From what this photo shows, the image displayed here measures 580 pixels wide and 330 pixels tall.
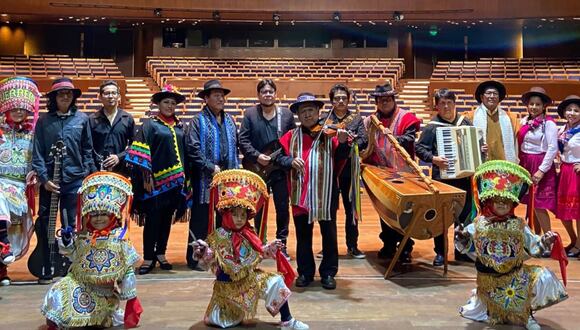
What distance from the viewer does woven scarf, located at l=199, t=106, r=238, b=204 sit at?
12.8ft

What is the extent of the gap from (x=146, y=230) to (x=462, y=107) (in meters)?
8.58

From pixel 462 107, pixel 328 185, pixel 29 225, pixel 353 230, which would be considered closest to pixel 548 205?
pixel 353 230

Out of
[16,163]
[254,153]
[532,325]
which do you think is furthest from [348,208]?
[16,163]

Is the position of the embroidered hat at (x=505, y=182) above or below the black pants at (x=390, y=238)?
above

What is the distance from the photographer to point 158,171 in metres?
3.87

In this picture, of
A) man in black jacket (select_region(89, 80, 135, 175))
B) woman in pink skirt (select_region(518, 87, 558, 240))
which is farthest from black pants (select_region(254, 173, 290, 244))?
woman in pink skirt (select_region(518, 87, 558, 240))

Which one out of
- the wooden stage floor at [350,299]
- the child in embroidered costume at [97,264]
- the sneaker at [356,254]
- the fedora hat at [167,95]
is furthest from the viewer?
the sneaker at [356,254]

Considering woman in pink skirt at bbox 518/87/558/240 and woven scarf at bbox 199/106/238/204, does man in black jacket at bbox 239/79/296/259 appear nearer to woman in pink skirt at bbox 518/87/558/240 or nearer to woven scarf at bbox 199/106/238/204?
woven scarf at bbox 199/106/238/204

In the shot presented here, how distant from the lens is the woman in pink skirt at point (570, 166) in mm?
4273

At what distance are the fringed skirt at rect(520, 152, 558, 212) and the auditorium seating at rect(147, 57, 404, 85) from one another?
9281 millimetres

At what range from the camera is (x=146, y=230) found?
3.95m

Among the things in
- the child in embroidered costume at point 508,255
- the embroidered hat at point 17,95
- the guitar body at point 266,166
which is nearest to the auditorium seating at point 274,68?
the guitar body at point 266,166

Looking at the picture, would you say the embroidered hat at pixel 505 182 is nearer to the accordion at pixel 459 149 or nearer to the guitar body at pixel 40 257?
the accordion at pixel 459 149

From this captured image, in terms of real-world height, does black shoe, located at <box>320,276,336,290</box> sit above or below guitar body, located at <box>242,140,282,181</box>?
below
